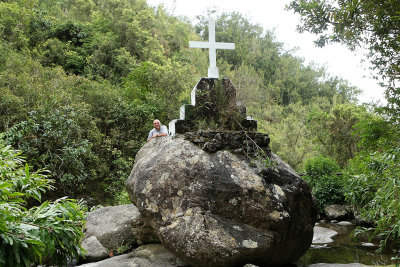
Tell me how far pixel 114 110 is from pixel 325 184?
32.0 ft

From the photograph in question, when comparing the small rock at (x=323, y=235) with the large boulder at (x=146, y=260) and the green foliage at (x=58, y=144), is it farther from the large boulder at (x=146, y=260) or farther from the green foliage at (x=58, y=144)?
the green foliage at (x=58, y=144)

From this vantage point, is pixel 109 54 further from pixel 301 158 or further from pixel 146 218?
pixel 146 218

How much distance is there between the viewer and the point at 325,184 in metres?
12.4

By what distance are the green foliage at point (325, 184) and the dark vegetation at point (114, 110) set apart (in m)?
0.04

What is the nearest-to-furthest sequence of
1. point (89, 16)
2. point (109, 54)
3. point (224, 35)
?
point (109, 54), point (89, 16), point (224, 35)

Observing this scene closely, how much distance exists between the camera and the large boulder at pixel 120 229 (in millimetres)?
7133

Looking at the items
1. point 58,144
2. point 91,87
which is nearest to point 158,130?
point 58,144

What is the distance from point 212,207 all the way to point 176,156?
3.79 feet

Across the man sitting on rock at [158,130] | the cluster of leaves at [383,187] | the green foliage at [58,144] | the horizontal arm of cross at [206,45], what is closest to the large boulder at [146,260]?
the man sitting on rock at [158,130]

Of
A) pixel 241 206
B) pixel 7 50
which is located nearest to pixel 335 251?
pixel 241 206

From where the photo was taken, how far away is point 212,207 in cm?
573

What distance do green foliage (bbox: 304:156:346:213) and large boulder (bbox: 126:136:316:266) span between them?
6388mm

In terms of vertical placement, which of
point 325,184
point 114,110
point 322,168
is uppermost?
point 114,110

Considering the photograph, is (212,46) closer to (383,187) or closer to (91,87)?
(383,187)
